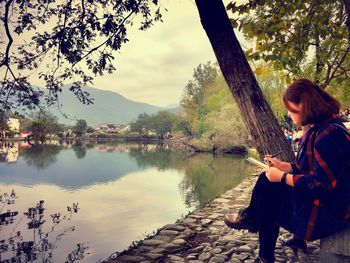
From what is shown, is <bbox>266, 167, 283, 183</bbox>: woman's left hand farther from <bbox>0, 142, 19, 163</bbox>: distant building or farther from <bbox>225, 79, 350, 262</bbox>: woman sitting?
<bbox>0, 142, 19, 163</bbox>: distant building

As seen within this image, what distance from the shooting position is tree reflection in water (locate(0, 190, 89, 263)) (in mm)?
8320

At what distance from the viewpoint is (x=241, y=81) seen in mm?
4273

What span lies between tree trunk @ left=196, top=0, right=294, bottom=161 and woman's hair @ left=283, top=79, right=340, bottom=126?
51.0 inches

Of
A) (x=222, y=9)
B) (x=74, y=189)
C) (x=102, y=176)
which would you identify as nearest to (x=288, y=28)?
(x=222, y=9)

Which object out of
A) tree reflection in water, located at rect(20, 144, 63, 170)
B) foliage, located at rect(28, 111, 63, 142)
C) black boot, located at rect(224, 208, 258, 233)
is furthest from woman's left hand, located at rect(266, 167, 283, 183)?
tree reflection in water, located at rect(20, 144, 63, 170)

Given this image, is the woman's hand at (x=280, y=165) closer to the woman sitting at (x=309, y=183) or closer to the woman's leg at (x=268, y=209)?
the woman sitting at (x=309, y=183)

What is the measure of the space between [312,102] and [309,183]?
0.68m

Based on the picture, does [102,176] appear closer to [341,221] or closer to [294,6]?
[294,6]

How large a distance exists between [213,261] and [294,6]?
472cm

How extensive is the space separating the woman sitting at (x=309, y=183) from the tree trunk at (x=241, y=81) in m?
0.96

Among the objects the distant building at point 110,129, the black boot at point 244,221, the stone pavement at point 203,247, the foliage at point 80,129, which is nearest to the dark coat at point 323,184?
the black boot at point 244,221

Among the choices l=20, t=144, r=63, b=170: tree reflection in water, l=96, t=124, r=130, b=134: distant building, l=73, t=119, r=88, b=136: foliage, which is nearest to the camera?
l=20, t=144, r=63, b=170: tree reflection in water

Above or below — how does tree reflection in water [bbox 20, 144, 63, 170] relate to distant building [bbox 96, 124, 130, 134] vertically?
below

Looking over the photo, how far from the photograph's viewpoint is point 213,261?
14.8 ft
